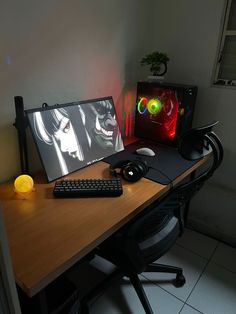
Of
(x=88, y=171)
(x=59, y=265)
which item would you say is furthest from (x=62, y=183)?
(x=59, y=265)

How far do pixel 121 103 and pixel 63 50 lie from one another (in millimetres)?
599

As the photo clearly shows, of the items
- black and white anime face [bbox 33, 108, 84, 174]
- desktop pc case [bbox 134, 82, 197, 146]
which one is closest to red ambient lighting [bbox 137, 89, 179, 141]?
desktop pc case [bbox 134, 82, 197, 146]

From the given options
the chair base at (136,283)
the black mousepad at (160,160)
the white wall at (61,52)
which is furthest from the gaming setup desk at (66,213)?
the chair base at (136,283)

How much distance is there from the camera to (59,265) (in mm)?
742

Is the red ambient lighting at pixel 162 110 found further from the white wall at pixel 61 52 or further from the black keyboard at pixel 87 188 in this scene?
the black keyboard at pixel 87 188

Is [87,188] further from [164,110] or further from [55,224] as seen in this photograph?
[164,110]

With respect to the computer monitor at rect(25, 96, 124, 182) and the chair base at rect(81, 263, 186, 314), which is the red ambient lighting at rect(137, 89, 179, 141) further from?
the chair base at rect(81, 263, 186, 314)

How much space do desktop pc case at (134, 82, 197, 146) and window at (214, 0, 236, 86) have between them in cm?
21

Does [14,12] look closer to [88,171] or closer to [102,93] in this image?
[102,93]

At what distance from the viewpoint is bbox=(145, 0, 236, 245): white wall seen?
1594 millimetres

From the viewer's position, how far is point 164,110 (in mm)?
1648

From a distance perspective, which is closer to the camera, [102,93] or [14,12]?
[14,12]

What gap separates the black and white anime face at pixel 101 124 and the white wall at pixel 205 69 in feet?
1.98

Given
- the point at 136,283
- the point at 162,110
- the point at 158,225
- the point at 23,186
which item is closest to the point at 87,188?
the point at 23,186
